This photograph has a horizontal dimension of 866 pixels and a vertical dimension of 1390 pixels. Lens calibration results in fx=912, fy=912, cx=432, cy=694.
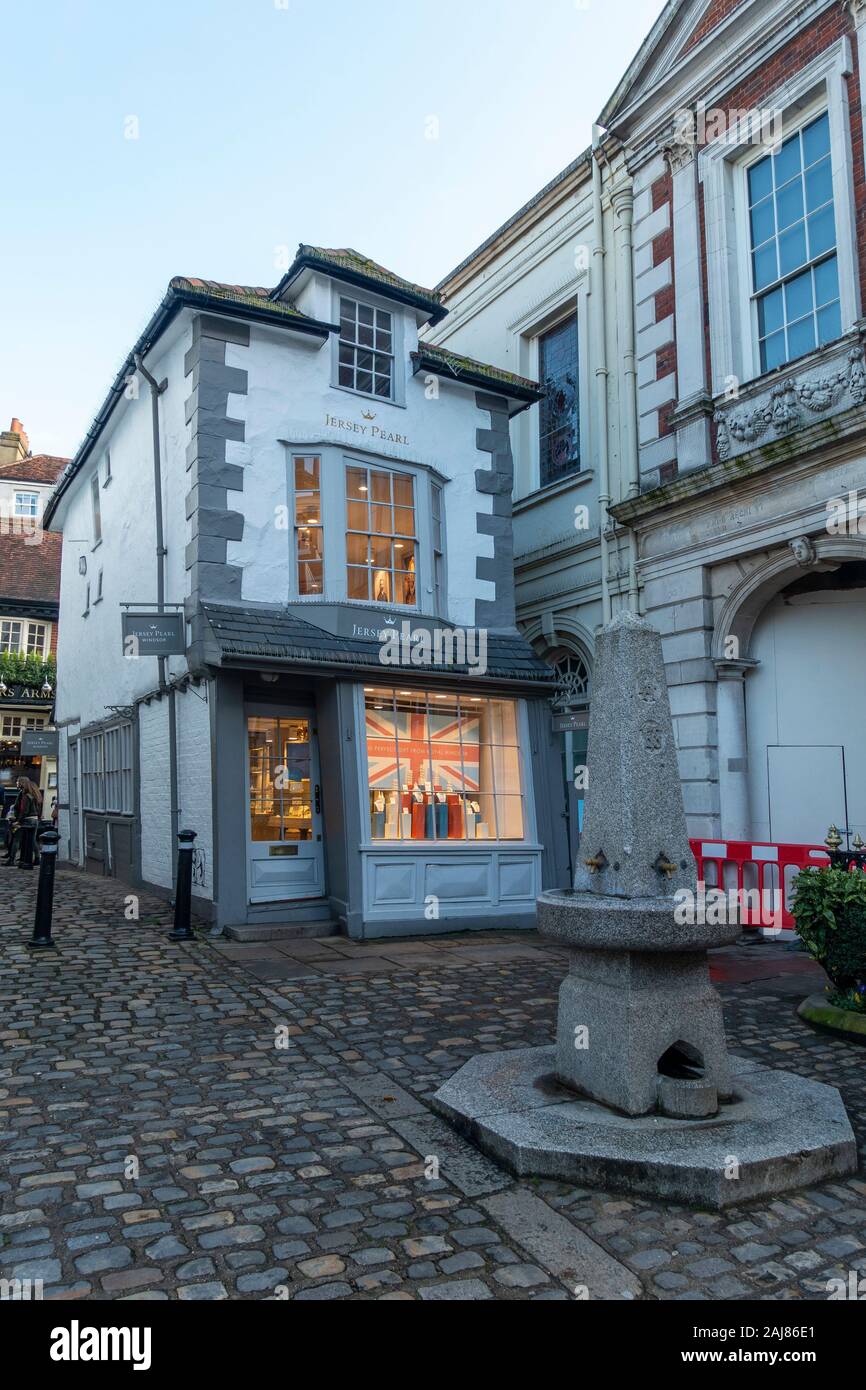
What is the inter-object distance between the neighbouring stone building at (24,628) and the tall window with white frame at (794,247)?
2311 cm

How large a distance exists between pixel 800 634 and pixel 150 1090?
8.61m

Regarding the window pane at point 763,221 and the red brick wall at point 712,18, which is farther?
the red brick wall at point 712,18

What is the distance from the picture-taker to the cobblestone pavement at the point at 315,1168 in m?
3.08

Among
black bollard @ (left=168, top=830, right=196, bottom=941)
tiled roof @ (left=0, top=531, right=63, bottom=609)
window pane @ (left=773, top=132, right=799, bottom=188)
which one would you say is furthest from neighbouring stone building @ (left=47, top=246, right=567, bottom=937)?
tiled roof @ (left=0, top=531, right=63, bottom=609)

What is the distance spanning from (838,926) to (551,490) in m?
9.06

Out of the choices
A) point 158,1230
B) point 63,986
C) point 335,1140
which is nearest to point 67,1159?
point 158,1230

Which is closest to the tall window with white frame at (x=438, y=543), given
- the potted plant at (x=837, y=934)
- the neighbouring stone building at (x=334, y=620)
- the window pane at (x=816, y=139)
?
the neighbouring stone building at (x=334, y=620)

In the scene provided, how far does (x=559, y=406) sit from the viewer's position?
14.6 metres

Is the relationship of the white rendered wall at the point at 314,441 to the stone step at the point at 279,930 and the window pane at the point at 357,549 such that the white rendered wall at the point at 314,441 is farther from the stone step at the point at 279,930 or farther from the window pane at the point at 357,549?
the stone step at the point at 279,930

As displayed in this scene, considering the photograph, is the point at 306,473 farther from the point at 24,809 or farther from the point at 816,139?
the point at 24,809

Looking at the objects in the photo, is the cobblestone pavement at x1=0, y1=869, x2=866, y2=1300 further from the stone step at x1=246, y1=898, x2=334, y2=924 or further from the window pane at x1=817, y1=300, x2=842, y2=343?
the window pane at x1=817, y1=300, x2=842, y2=343

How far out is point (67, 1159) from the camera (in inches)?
157

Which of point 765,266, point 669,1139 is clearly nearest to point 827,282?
point 765,266

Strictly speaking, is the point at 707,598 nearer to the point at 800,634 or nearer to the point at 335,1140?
the point at 800,634
